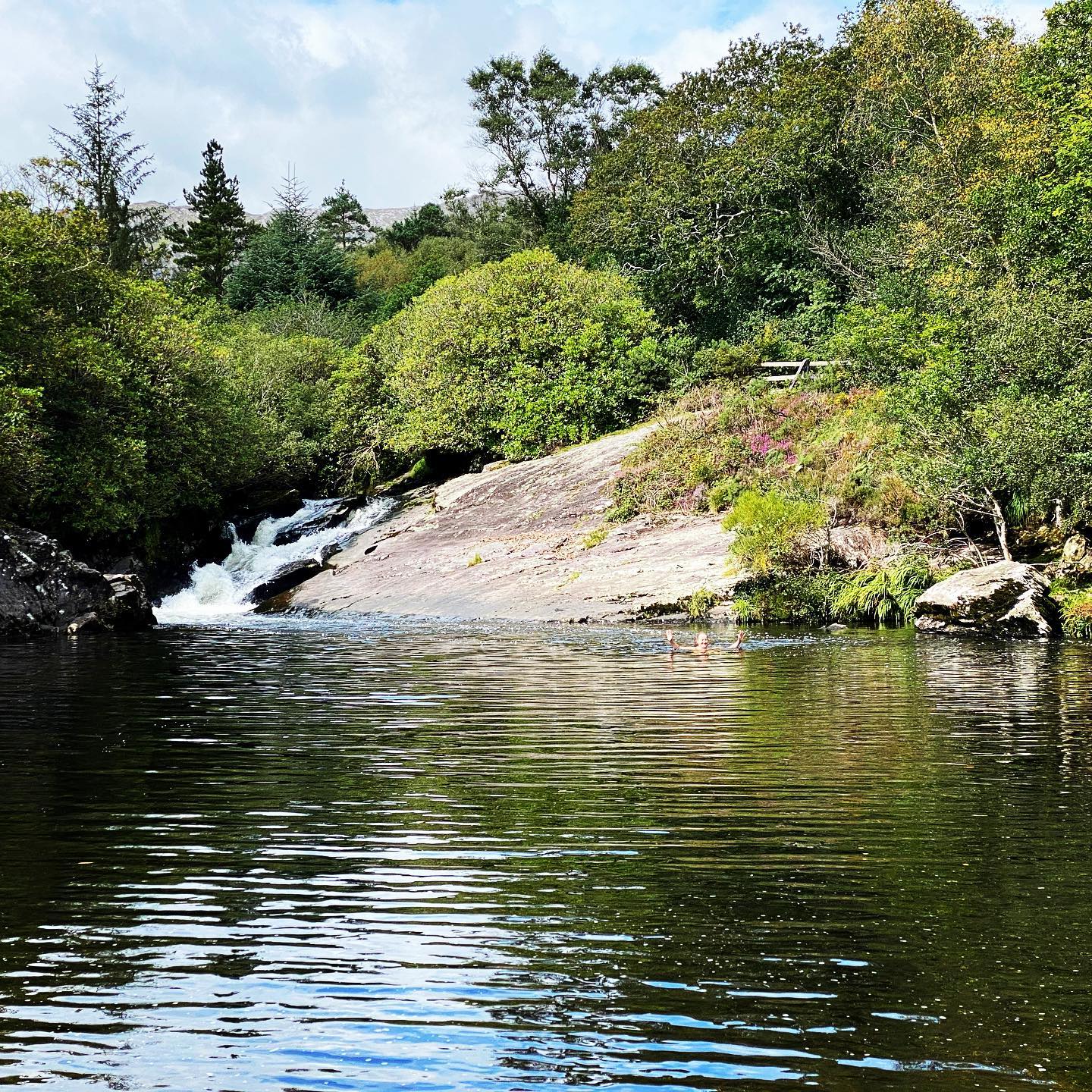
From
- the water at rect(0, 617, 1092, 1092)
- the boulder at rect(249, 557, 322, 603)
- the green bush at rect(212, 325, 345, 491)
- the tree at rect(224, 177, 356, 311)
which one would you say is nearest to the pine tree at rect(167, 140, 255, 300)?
the tree at rect(224, 177, 356, 311)

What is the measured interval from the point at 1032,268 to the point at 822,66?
93.5 ft

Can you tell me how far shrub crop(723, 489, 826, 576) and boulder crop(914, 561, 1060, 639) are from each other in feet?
12.8

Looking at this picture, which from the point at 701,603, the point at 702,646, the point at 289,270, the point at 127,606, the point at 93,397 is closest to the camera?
the point at 702,646

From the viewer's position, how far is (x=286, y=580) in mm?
40906

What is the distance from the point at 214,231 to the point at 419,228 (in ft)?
68.4

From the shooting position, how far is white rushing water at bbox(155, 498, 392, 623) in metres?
40.6

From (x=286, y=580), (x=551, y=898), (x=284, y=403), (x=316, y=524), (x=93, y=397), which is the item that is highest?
(x=284, y=403)

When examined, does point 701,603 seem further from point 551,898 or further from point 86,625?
point 551,898

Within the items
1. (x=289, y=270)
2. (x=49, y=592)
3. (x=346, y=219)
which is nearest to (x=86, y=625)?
(x=49, y=592)


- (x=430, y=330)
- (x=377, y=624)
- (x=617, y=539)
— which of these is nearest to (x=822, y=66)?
(x=430, y=330)

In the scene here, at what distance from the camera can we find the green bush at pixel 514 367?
4600cm

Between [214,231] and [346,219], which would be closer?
[214,231]

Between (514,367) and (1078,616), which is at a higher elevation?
(514,367)

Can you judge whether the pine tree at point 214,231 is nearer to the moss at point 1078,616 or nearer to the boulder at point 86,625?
the boulder at point 86,625
